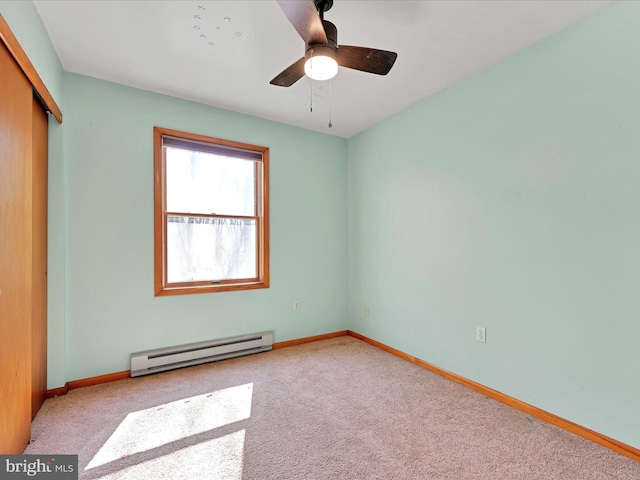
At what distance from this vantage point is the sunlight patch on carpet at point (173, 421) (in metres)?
1.73

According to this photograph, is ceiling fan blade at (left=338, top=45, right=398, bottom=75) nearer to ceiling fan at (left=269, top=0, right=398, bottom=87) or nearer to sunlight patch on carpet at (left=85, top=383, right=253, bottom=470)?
ceiling fan at (left=269, top=0, right=398, bottom=87)

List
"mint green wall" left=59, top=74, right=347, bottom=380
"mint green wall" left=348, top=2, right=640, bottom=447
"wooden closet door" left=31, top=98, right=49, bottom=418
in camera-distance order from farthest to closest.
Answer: "mint green wall" left=59, top=74, right=347, bottom=380
"wooden closet door" left=31, top=98, right=49, bottom=418
"mint green wall" left=348, top=2, right=640, bottom=447

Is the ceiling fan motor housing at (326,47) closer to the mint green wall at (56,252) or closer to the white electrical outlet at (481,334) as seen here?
the mint green wall at (56,252)

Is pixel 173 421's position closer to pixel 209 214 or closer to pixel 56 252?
pixel 56 252

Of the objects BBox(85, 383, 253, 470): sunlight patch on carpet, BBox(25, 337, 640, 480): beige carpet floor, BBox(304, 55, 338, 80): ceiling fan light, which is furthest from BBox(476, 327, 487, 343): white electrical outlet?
BBox(304, 55, 338, 80): ceiling fan light

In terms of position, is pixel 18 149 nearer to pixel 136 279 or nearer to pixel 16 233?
pixel 16 233

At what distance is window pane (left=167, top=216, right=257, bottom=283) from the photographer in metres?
2.95

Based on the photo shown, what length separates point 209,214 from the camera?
3.10 meters

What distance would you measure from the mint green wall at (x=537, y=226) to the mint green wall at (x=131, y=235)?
1335 mm

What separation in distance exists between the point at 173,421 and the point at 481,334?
233cm

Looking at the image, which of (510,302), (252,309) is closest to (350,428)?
(510,302)

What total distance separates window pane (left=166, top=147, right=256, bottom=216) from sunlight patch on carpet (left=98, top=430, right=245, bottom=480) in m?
2.04

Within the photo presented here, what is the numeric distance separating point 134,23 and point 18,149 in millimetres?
1037

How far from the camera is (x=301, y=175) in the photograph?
358 centimetres
